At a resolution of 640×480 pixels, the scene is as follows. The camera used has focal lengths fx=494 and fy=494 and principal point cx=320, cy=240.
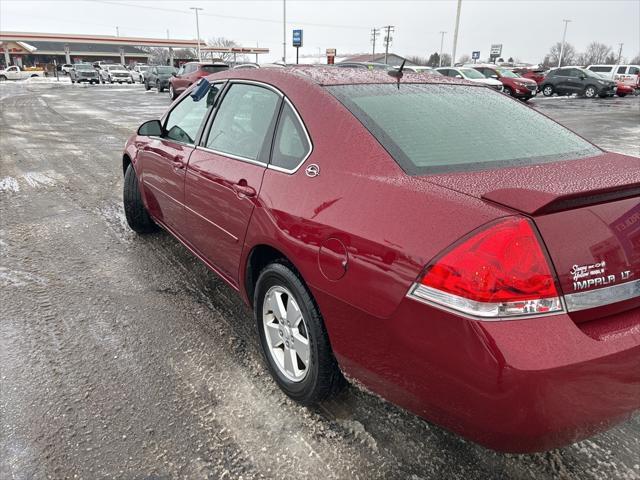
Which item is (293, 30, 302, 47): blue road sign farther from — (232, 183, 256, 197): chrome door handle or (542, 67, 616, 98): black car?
(232, 183, 256, 197): chrome door handle

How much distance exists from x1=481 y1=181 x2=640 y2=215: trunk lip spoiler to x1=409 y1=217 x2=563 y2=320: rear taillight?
0.06m

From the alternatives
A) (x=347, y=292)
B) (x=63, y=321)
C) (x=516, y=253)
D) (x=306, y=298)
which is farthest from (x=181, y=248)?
(x=516, y=253)

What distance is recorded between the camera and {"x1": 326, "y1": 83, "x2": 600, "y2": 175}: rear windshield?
2109mm

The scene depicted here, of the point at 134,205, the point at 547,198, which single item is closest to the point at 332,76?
the point at 547,198

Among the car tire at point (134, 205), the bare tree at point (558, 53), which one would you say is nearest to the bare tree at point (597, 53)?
the bare tree at point (558, 53)

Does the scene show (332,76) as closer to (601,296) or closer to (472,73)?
(601,296)

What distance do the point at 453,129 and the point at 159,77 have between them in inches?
1268

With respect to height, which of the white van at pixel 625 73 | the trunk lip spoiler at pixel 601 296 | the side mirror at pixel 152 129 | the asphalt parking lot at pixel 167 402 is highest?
the white van at pixel 625 73

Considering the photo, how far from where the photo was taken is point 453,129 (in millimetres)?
2365

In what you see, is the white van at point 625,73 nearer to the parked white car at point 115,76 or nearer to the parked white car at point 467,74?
the parked white car at point 467,74

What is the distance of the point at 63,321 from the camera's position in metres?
3.27

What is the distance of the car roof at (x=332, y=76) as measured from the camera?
263 cm

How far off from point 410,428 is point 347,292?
2.80 feet

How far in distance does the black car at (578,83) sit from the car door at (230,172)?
30506 millimetres
